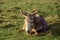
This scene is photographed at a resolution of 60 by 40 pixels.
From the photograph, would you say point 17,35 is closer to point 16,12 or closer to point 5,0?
point 16,12

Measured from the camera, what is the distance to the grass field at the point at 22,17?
9041 millimetres

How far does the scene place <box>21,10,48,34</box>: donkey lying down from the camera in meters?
8.59

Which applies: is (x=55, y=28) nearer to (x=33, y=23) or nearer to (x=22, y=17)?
(x=33, y=23)

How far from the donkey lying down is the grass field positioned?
259 mm

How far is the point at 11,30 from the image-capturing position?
9844mm

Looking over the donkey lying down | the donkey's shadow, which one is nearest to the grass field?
the donkey's shadow

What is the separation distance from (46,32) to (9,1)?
26.0 feet

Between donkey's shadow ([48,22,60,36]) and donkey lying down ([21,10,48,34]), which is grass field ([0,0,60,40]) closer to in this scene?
donkey's shadow ([48,22,60,36])

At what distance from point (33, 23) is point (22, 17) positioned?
308cm

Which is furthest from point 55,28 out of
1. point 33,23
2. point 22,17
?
point 22,17

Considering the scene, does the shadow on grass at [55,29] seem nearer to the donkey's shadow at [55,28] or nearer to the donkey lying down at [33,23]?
the donkey's shadow at [55,28]

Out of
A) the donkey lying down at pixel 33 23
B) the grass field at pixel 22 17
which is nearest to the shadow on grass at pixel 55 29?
the grass field at pixel 22 17

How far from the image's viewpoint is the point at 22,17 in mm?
11914

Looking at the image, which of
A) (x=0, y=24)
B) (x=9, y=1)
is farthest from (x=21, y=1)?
(x=0, y=24)
